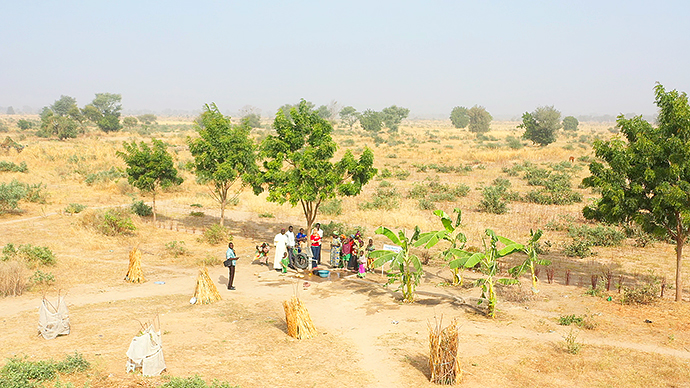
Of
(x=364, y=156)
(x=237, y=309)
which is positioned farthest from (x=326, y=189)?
(x=237, y=309)

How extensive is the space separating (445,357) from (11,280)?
1245cm

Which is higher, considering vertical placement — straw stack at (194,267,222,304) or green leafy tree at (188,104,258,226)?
green leafy tree at (188,104,258,226)

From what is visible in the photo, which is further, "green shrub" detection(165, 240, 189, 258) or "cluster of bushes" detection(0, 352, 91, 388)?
"green shrub" detection(165, 240, 189, 258)

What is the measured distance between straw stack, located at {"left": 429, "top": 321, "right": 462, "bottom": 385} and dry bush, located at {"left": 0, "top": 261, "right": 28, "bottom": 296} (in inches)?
477

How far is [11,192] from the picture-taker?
1029 inches

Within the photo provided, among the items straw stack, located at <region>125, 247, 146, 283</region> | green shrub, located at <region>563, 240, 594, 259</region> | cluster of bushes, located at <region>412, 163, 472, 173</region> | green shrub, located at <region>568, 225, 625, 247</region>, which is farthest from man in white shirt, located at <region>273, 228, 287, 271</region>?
cluster of bushes, located at <region>412, 163, 472, 173</region>

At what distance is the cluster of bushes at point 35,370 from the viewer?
8.65 m

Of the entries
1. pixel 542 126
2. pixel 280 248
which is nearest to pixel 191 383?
pixel 280 248

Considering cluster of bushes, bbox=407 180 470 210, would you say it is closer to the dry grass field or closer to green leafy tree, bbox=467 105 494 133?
the dry grass field

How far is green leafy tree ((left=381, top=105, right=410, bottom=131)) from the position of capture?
4398 inches

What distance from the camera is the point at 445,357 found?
9.60m

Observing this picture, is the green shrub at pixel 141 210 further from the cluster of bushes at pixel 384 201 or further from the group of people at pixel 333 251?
the group of people at pixel 333 251

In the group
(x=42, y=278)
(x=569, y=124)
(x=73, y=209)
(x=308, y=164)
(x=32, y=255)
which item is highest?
(x=569, y=124)

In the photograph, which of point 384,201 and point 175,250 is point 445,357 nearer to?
point 175,250
